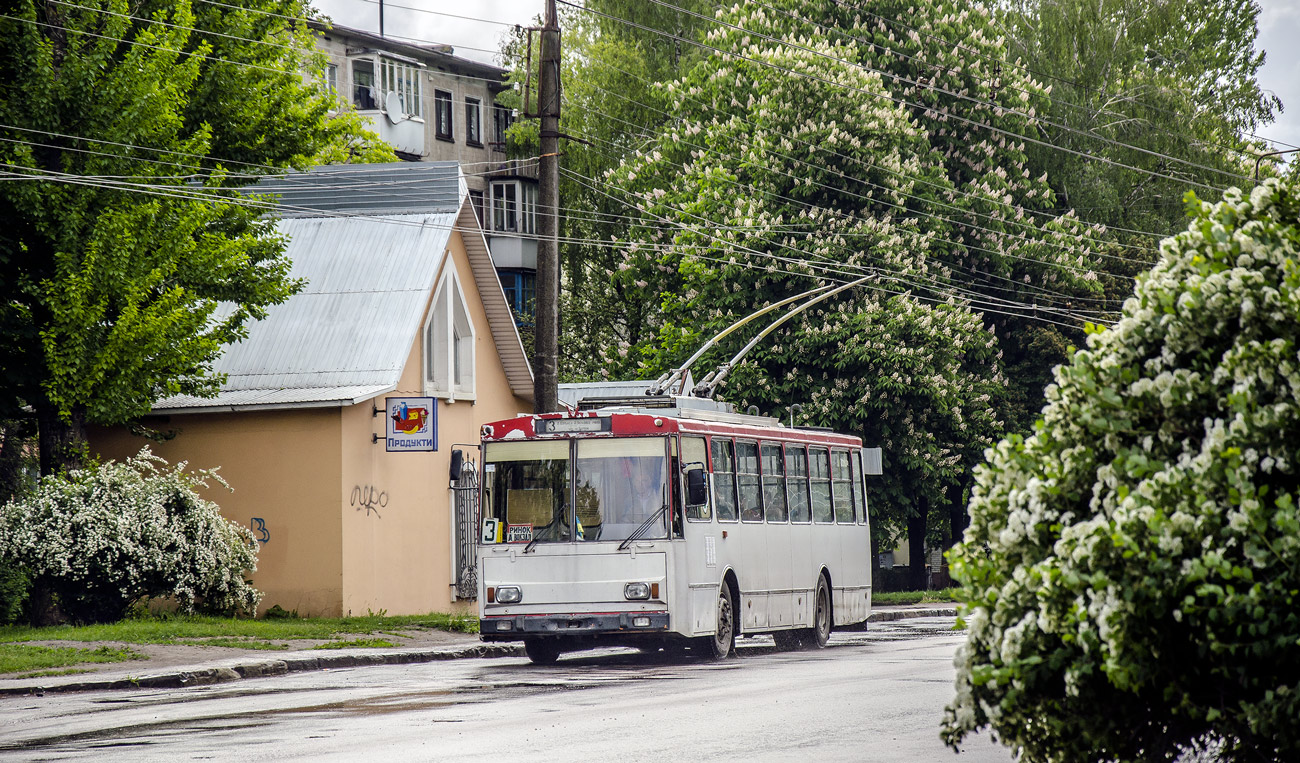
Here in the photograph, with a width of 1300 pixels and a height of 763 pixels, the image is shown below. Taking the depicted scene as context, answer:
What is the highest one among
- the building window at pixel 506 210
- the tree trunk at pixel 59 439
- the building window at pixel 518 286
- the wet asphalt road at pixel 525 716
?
the building window at pixel 506 210

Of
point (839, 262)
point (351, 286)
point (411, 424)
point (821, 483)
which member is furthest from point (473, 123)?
point (821, 483)

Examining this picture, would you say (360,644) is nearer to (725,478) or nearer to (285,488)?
(725,478)

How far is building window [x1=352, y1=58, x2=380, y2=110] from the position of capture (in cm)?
5597

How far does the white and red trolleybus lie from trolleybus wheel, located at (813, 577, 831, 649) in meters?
2.39

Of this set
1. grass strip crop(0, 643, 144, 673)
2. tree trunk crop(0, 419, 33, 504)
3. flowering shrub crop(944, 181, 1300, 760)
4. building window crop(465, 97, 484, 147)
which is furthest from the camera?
building window crop(465, 97, 484, 147)

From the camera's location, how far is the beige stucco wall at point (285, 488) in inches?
995

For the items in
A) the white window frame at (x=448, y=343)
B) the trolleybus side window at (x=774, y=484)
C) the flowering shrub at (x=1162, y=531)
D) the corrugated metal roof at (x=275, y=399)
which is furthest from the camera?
the white window frame at (x=448, y=343)

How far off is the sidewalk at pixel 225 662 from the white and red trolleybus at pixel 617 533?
1.67m

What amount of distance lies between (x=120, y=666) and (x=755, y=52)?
2453 cm

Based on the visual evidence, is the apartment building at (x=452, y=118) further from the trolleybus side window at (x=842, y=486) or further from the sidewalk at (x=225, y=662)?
the sidewalk at (x=225, y=662)

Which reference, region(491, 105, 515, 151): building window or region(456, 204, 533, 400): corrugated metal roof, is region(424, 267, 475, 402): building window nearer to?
region(456, 204, 533, 400): corrugated metal roof

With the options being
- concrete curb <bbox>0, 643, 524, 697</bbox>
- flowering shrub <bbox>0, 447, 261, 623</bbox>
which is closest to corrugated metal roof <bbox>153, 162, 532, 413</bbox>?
flowering shrub <bbox>0, 447, 261, 623</bbox>

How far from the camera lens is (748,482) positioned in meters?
20.5

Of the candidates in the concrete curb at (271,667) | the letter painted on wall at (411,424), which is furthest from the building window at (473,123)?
the concrete curb at (271,667)
